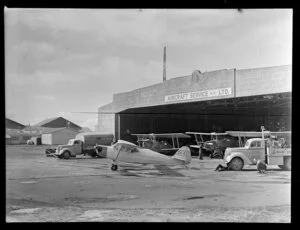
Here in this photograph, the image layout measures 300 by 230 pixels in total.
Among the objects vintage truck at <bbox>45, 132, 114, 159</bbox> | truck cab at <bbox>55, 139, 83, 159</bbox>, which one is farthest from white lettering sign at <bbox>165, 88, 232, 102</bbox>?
truck cab at <bbox>55, 139, 83, 159</bbox>

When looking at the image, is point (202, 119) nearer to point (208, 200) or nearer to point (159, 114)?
point (159, 114)

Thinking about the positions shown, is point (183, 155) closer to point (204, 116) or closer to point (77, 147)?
point (204, 116)

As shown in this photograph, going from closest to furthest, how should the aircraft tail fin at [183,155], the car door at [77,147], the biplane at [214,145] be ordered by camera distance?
the aircraft tail fin at [183,155] < the biplane at [214,145] < the car door at [77,147]

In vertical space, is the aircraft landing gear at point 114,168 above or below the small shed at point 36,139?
below

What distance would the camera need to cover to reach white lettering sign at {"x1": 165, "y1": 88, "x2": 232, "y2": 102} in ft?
36.9

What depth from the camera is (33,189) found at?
907 cm

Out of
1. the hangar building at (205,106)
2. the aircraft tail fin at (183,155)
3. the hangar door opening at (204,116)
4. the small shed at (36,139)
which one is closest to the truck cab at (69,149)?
the small shed at (36,139)

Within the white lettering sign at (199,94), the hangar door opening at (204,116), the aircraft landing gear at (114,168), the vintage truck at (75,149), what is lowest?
the aircraft landing gear at (114,168)

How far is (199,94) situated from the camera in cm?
1130

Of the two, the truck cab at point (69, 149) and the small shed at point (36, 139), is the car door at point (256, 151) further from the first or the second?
the small shed at point (36, 139)

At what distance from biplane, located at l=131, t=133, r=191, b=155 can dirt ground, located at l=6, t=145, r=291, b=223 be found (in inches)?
113

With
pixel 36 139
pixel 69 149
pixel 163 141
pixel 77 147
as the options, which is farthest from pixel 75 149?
pixel 163 141

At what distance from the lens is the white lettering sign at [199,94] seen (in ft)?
36.9
